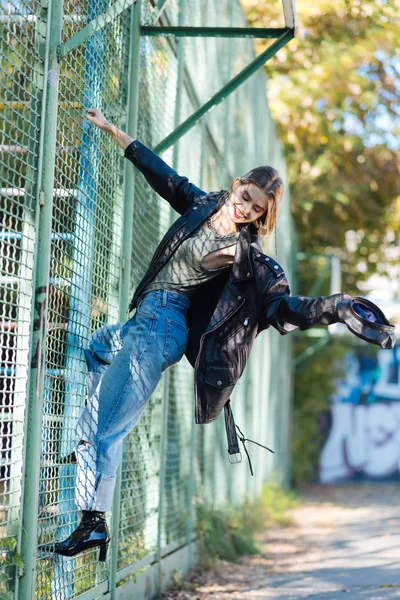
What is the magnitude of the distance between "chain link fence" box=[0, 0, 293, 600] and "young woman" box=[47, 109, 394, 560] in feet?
0.68

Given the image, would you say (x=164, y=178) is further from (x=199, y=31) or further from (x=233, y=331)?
(x=199, y=31)

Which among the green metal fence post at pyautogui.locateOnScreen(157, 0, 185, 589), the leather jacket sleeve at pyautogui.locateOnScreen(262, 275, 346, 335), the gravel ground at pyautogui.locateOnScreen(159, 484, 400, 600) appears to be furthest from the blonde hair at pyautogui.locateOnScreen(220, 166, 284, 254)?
the gravel ground at pyautogui.locateOnScreen(159, 484, 400, 600)

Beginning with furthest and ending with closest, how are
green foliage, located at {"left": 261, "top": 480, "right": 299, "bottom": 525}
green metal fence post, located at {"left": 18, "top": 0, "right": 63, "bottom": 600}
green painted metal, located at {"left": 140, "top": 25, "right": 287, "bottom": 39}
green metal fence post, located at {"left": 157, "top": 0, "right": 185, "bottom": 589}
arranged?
green foliage, located at {"left": 261, "top": 480, "right": 299, "bottom": 525}
green metal fence post, located at {"left": 157, "top": 0, "right": 185, "bottom": 589}
green painted metal, located at {"left": 140, "top": 25, "right": 287, "bottom": 39}
green metal fence post, located at {"left": 18, "top": 0, "right": 63, "bottom": 600}

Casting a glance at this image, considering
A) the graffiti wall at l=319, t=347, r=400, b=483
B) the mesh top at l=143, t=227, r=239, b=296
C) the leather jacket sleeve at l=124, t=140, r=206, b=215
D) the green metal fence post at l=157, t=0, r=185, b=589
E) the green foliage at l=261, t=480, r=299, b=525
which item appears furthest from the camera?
the graffiti wall at l=319, t=347, r=400, b=483

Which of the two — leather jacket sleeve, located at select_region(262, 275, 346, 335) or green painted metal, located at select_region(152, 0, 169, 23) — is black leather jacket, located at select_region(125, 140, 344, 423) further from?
green painted metal, located at select_region(152, 0, 169, 23)

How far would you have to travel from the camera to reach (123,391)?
397 cm

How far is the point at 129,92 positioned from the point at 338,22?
1114 centimetres

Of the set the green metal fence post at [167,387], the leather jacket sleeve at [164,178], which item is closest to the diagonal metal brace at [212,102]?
the leather jacket sleeve at [164,178]

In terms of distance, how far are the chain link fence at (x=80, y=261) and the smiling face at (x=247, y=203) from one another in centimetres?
70

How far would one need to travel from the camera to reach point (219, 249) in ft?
13.8

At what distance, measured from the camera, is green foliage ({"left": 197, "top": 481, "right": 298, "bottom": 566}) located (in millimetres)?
8312

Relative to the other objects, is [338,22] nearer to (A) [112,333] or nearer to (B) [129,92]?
(B) [129,92]

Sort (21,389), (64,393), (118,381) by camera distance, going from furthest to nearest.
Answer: (64,393)
(118,381)
(21,389)

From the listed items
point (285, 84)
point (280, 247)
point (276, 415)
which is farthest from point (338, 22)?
point (276, 415)
